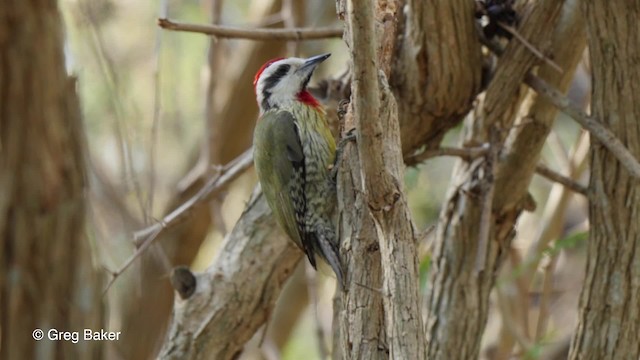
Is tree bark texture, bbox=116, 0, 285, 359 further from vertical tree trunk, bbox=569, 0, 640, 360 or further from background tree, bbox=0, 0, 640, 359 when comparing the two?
vertical tree trunk, bbox=569, 0, 640, 360

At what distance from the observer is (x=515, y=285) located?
18.4 feet

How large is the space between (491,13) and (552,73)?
41 centimetres

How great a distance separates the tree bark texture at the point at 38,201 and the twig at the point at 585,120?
1797 millimetres

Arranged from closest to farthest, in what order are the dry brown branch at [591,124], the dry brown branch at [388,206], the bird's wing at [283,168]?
the dry brown branch at [388,206] < the dry brown branch at [591,124] < the bird's wing at [283,168]

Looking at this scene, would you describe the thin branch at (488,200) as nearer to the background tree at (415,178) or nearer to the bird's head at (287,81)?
the background tree at (415,178)

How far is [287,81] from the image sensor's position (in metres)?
4.39

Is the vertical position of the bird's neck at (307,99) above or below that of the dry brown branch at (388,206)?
above

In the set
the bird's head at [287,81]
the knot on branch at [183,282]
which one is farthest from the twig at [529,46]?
the knot on branch at [183,282]

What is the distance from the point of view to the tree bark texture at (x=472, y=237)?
420 centimetres

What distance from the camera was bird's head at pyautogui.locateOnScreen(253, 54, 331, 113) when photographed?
4.32 m

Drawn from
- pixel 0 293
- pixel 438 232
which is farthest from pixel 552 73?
pixel 0 293

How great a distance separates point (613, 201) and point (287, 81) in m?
1.54

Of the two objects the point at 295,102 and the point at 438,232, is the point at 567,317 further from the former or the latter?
the point at 295,102

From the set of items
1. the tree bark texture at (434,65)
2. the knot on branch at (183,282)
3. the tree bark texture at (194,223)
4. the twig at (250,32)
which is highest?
the tree bark texture at (194,223)
